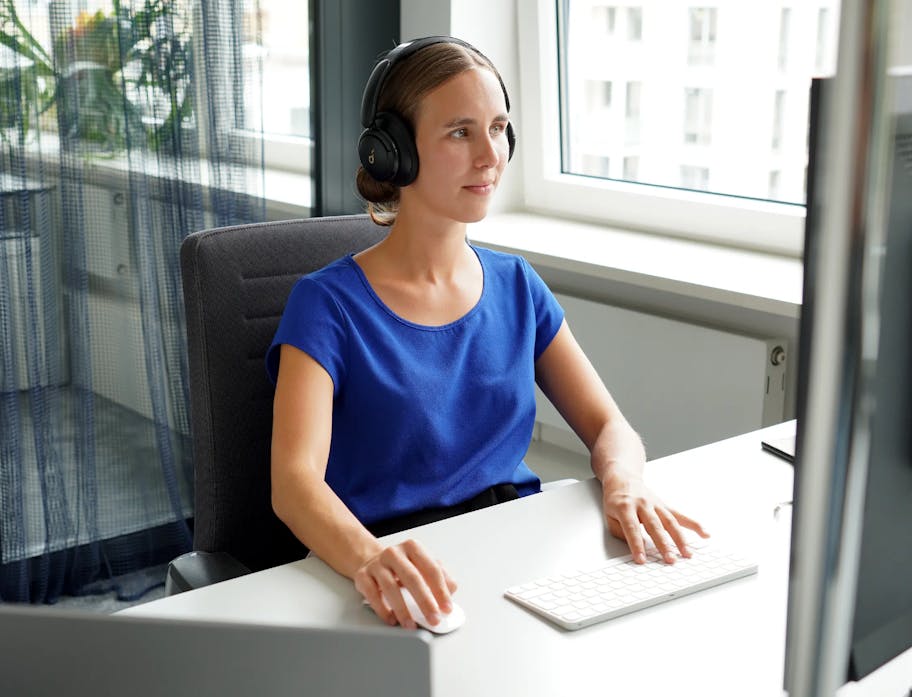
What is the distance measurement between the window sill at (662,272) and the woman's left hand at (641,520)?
2.32 ft

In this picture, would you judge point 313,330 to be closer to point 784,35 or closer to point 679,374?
point 679,374

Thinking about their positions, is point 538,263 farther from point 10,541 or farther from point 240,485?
point 10,541

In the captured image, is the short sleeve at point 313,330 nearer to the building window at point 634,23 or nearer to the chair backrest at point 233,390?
the chair backrest at point 233,390

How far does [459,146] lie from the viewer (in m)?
1.43

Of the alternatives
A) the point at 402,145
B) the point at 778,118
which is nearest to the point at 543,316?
the point at 402,145

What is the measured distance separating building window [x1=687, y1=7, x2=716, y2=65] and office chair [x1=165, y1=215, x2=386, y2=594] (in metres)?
1.24

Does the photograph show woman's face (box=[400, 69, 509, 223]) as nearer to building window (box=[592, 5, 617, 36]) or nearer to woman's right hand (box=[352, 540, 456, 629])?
woman's right hand (box=[352, 540, 456, 629])

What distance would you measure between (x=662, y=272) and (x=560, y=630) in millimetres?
1201

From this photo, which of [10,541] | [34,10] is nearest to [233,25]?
[34,10]

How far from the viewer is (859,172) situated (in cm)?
33

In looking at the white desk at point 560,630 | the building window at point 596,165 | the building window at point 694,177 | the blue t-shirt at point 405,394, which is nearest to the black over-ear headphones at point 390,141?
the blue t-shirt at point 405,394

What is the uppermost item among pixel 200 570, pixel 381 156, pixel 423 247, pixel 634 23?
→ pixel 634 23

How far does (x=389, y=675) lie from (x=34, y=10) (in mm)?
1942

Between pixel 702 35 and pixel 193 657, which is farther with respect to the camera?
pixel 702 35
